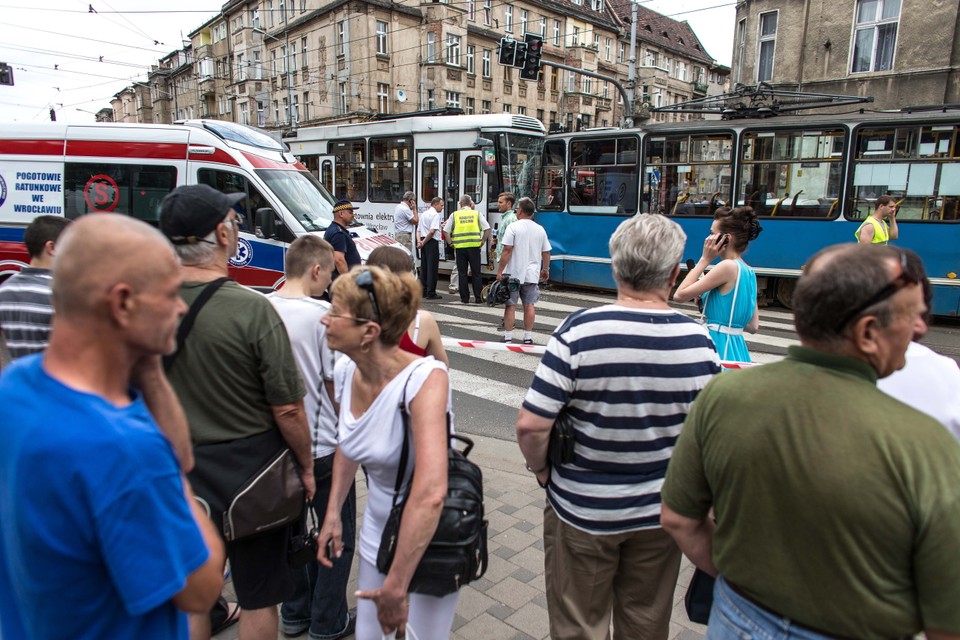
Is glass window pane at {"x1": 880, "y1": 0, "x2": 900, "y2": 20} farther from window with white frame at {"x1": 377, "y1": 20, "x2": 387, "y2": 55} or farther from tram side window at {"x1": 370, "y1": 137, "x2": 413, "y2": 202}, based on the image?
window with white frame at {"x1": 377, "y1": 20, "x2": 387, "y2": 55}

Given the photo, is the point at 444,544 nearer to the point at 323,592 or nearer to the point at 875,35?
the point at 323,592

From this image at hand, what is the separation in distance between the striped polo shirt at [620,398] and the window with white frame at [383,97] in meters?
44.8

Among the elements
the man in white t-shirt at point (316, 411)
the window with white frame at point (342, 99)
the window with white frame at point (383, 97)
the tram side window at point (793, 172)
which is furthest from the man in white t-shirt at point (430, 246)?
the window with white frame at point (342, 99)

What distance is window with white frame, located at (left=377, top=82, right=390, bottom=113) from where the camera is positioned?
43781 mm

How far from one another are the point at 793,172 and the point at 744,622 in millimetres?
11560

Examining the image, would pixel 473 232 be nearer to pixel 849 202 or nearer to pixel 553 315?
pixel 553 315

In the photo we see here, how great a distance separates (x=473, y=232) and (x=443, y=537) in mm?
9603

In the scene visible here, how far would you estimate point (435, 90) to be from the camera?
149 feet

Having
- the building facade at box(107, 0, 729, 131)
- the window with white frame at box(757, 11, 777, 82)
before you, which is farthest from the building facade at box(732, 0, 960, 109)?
the building facade at box(107, 0, 729, 131)

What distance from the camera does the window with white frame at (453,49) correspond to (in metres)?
45.3

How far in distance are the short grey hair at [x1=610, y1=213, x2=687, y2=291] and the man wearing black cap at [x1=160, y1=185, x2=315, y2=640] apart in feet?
4.25

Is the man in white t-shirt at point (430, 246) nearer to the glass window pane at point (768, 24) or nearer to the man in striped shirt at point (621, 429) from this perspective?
the man in striped shirt at point (621, 429)

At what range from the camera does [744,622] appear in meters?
1.53

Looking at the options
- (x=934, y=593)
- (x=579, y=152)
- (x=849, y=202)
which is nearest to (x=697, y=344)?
(x=934, y=593)
